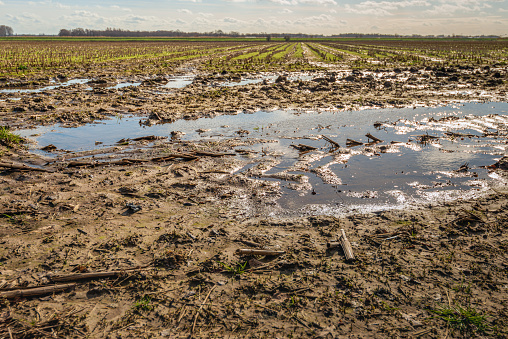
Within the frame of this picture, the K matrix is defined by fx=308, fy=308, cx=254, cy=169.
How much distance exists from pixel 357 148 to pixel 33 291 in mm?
10408

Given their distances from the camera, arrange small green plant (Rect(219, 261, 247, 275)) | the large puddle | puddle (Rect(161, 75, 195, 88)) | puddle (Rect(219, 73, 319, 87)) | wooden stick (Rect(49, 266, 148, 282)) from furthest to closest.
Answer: puddle (Rect(219, 73, 319, 87))
puddle (Rect(161, 75, 195, 88))
the large puddle
small green plant (Rect(219, 261, 247, 275))
wooden stick (Rect(49, 266, 148, 282))

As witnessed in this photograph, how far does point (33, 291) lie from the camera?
4.78m

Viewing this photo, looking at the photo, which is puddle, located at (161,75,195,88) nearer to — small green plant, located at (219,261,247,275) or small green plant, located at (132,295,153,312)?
small green plant, located at (219,261,247,275)

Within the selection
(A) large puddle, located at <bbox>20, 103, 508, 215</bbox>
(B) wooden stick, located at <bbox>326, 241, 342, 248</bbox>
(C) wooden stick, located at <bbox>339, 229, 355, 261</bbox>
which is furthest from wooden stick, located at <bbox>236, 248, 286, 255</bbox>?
(A) large puddle, located at <bbox>20, 103, 508, 215</bbox>

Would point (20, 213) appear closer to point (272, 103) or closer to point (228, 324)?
point (228, 324)

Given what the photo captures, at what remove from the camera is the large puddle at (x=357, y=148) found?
27.3ft

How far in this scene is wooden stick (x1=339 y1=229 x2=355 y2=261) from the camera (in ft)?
18.4

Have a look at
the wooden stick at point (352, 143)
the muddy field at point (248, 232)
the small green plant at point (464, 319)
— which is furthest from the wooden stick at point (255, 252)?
the wooden stick at point (352, 143)

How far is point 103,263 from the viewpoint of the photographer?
552cm

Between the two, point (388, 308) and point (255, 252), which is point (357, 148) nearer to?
point (255, 252)

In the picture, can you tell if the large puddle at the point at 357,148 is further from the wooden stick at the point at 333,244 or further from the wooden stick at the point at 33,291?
the wooden stick at the point at 33,291

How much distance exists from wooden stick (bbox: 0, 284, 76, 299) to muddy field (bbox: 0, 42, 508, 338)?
16mm

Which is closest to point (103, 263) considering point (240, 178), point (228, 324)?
point (228, 324)

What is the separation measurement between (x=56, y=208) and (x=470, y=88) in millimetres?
27545
